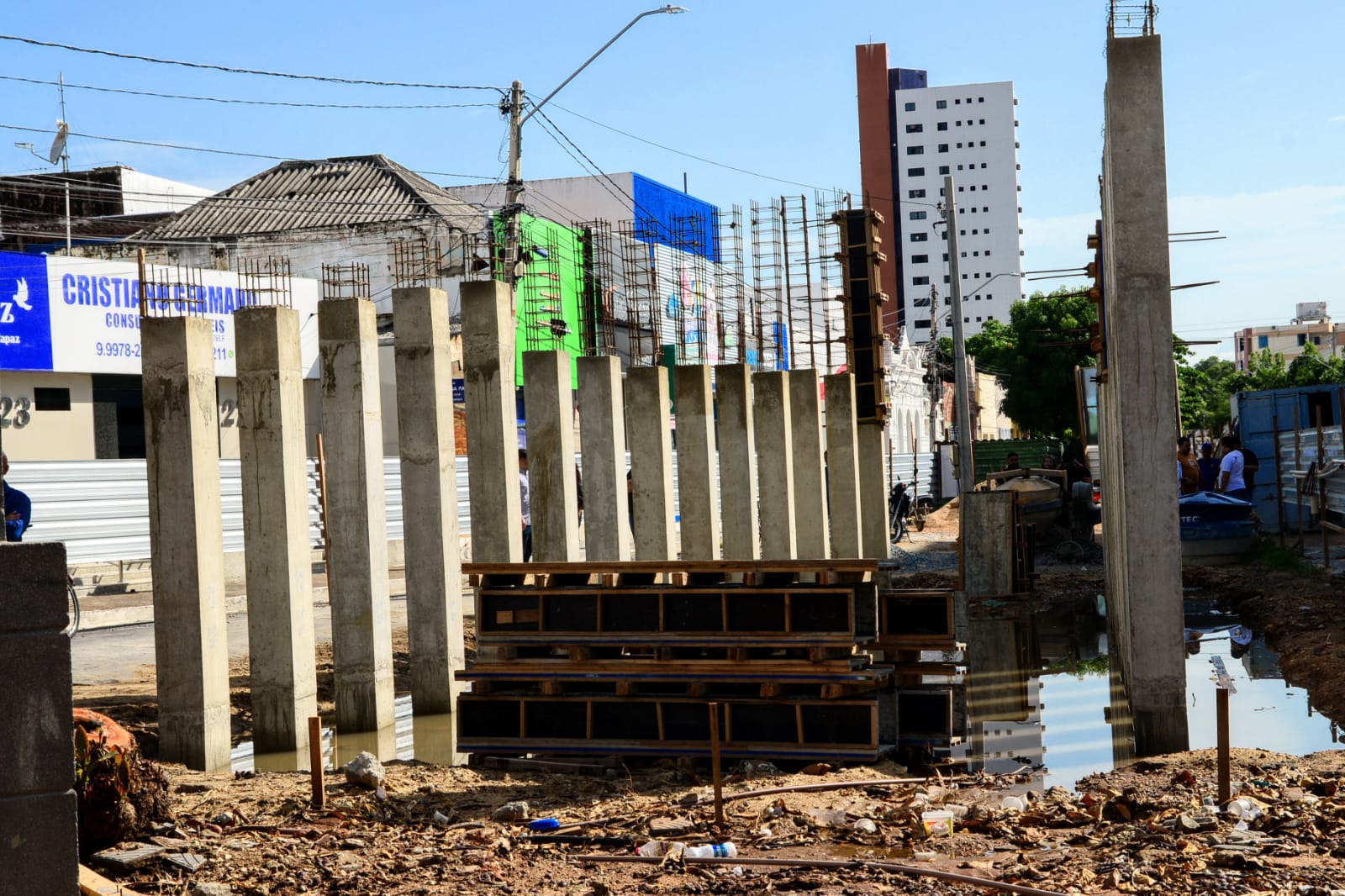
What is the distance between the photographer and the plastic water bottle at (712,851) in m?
6.44

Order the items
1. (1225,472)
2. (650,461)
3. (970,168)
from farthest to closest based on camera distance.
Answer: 1. (970,168)
2. (1225,472)
3. (650,461)

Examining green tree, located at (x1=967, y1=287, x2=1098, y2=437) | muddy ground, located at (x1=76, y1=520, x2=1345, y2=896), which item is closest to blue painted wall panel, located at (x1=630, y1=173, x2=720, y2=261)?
green tree, located at (x1=967, y1=287, x2=1098, y2=437)

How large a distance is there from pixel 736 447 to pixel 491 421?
6.27 m

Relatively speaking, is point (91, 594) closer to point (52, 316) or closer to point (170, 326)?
point (52, 316)

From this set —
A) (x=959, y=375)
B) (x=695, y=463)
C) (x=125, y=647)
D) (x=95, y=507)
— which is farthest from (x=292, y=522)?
(x=959, y=375)

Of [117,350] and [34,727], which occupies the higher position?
[117,350]

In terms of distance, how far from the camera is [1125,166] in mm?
8578

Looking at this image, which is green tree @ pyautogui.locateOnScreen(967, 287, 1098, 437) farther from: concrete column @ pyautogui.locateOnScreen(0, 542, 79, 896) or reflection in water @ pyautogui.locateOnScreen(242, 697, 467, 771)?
concrete column @ pyautogui.locateOnScreen(0, 542, 79, 896)

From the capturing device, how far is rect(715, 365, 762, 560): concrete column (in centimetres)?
1694

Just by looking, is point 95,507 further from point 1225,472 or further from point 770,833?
point 1225,472

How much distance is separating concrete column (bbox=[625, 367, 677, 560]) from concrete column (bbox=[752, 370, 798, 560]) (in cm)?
317

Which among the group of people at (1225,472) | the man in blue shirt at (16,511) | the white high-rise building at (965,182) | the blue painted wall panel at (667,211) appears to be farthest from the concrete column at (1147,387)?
the white high-rise building at (965,182)

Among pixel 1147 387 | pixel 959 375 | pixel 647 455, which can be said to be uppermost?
pixel 959 375

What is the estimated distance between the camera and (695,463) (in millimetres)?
16000
